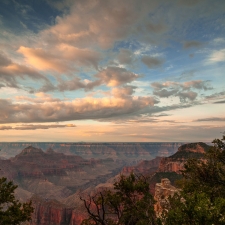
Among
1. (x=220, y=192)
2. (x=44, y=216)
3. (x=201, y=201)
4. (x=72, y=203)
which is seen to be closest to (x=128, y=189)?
(x=220, y=192)

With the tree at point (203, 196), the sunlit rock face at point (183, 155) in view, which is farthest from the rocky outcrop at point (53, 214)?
the tree at point (203, 196)

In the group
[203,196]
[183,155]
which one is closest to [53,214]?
[183,155]

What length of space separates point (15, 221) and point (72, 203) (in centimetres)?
16566

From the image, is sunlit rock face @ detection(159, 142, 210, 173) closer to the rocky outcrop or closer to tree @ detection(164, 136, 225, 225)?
the rocky outcrop

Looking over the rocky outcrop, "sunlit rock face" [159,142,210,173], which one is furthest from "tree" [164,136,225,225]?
the rocky outcrop

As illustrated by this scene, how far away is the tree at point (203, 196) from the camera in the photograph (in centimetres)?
1199

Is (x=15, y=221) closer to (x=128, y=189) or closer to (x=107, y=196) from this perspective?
(x=107, y=196)

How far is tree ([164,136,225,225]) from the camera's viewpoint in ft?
39.3

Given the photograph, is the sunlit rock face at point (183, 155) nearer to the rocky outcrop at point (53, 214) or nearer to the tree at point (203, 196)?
the rocky outcrop at point (53, 214)

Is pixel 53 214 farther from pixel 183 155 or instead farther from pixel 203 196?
pixel 203 196

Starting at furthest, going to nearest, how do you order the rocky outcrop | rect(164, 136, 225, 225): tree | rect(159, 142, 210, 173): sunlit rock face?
1. rect(159, 142, 210, 173): sunlit rock face
2. the rocky outcrop
3. rect(164, 136, 225, 225): tree

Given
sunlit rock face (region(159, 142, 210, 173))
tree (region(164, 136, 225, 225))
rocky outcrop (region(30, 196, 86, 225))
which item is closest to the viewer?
tree (region(164, 136, 225, 225))

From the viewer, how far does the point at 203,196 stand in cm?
1299

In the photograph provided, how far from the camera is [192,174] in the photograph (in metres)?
24.2
